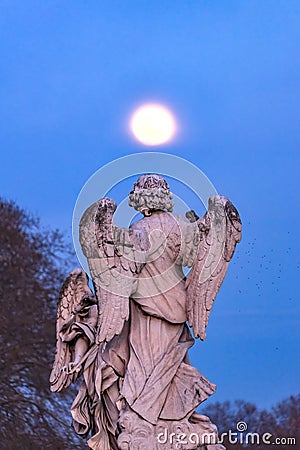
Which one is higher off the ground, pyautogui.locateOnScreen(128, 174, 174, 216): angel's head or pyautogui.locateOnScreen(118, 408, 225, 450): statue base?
pyautogui.locateOnScreen(128, 174, 174, 216): angel's head

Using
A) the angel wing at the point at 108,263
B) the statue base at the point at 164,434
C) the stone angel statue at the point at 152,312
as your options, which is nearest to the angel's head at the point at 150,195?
the stone angel statue at the point at 152,312

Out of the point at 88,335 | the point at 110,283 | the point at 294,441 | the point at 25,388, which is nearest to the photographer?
the point at 110,283

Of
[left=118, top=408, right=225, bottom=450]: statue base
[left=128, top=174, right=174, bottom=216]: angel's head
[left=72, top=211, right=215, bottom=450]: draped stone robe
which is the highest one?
[left=128, top=174, right=174, bottom=216]: angel's head

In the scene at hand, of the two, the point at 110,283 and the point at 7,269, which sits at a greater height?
the point at 7,269

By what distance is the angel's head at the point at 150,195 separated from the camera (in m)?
6.38

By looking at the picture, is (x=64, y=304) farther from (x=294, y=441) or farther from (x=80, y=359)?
(x=294, y=441)

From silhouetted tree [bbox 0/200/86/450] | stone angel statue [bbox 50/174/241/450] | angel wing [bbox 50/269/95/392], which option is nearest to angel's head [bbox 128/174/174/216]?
stone angel statue [bbox 50/174/241/450]

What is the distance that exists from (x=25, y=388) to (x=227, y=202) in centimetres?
813

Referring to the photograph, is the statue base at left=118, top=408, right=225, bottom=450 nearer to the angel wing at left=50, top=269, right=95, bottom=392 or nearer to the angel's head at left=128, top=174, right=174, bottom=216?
the angel wing at left=50, top=269, right=95, bottom=392

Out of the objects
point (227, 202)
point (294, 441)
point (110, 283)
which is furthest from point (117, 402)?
point (294, 441)

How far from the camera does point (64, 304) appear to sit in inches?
272

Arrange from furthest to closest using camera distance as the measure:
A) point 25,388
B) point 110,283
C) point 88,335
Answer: point 25,388 → point 88,335 → point 110,283

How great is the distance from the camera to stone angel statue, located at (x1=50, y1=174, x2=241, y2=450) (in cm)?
618

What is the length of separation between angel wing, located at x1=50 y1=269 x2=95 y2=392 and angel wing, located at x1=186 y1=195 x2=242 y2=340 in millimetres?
795
